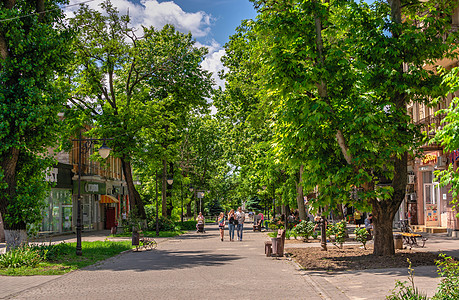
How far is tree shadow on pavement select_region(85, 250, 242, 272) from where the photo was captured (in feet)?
55.7

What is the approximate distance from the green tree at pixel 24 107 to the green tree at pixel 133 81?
14.7 meters

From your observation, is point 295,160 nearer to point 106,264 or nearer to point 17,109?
point 106,264

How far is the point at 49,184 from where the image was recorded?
20141mm

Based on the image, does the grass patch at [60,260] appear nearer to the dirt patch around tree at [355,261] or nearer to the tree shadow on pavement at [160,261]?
the tree shadow on pavement at [160,261]

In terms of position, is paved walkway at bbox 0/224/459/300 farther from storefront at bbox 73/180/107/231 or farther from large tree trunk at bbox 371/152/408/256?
storefront at bbox 73/180/107/231

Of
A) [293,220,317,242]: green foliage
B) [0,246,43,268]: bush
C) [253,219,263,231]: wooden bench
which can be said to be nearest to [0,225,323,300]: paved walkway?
[0,246,43,268]: bush

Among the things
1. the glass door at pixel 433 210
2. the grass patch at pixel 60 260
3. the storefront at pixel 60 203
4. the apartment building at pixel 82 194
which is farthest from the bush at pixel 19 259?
the glass door at pixel 433 210

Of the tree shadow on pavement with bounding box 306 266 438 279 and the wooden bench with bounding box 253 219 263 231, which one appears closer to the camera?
the tree shadow on pavement with bounding box 306 266 438 279

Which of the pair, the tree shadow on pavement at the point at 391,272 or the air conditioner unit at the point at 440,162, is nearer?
the tree shadow on pavement at the point at 391,272

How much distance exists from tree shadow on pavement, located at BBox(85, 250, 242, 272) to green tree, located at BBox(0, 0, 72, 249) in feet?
10.7

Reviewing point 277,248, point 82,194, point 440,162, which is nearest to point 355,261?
point 277,248

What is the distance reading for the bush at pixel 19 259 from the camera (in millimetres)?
16188

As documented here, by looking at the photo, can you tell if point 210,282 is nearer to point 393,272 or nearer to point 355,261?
point 393,272

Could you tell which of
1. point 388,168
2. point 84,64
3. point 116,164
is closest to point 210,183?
point 116,164
